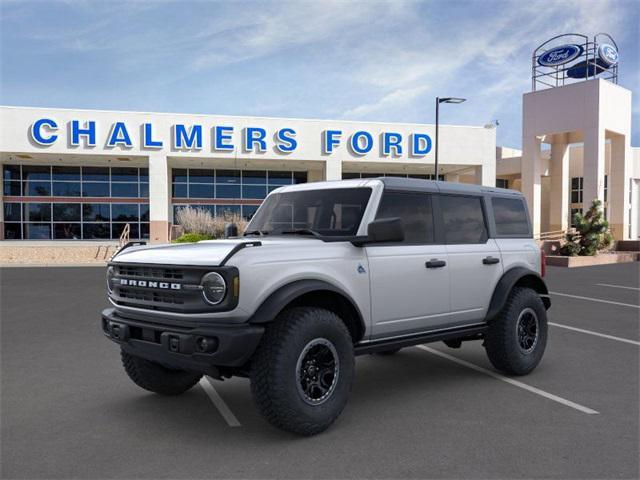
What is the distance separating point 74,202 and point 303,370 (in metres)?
34.2

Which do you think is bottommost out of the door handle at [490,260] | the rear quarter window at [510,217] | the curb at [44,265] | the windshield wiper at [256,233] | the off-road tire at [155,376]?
the curb at [44,265]

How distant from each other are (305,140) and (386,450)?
2943cm

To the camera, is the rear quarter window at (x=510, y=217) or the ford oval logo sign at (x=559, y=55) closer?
the rear quarter window at (x=510, y=217)

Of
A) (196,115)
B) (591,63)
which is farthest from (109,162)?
(591,63)

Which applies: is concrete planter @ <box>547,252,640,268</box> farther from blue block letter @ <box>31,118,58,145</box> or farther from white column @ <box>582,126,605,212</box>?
blue block letter @ <box>31,118,58,145</box>

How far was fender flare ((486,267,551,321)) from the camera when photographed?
5.85 metres

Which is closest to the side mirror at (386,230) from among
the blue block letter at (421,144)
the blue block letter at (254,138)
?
the blue block letter at (254,138)

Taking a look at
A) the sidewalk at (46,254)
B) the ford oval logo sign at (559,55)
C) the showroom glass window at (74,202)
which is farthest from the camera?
the showroom glass window at (74,202)

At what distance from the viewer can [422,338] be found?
522 cm

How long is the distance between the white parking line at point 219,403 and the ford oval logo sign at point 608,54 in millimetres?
33064

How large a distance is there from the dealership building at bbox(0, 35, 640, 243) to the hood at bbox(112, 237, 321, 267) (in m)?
27.1

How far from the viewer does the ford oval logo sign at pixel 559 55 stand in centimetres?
3162

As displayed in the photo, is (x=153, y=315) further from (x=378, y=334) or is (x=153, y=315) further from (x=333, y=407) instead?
(x=378, y=334)

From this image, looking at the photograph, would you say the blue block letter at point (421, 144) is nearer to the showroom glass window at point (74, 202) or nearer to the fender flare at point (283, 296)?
the showroom glass window at point (74, 202)
